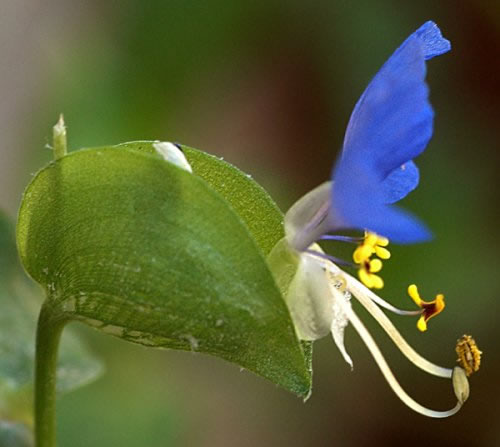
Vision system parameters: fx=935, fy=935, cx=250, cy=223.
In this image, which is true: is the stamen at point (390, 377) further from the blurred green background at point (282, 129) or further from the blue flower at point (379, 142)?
the blurred green background at point (282, 129)

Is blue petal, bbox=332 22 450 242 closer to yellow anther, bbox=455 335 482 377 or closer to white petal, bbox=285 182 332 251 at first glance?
white petal, bbox=285 182 332 251

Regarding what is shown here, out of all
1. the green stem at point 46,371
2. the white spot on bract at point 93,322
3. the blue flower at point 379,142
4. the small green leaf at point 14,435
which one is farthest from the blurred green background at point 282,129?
the blue flower at point 379,142

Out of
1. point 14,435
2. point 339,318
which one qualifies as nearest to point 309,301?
point 339,318

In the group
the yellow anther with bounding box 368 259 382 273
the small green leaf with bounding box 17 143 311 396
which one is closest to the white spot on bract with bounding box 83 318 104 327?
the small green leaf with bounding box 17 143 311 396

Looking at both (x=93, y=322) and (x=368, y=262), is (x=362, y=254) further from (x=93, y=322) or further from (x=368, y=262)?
(x=93, y=322)

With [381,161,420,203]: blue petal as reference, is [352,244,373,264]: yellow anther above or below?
below
